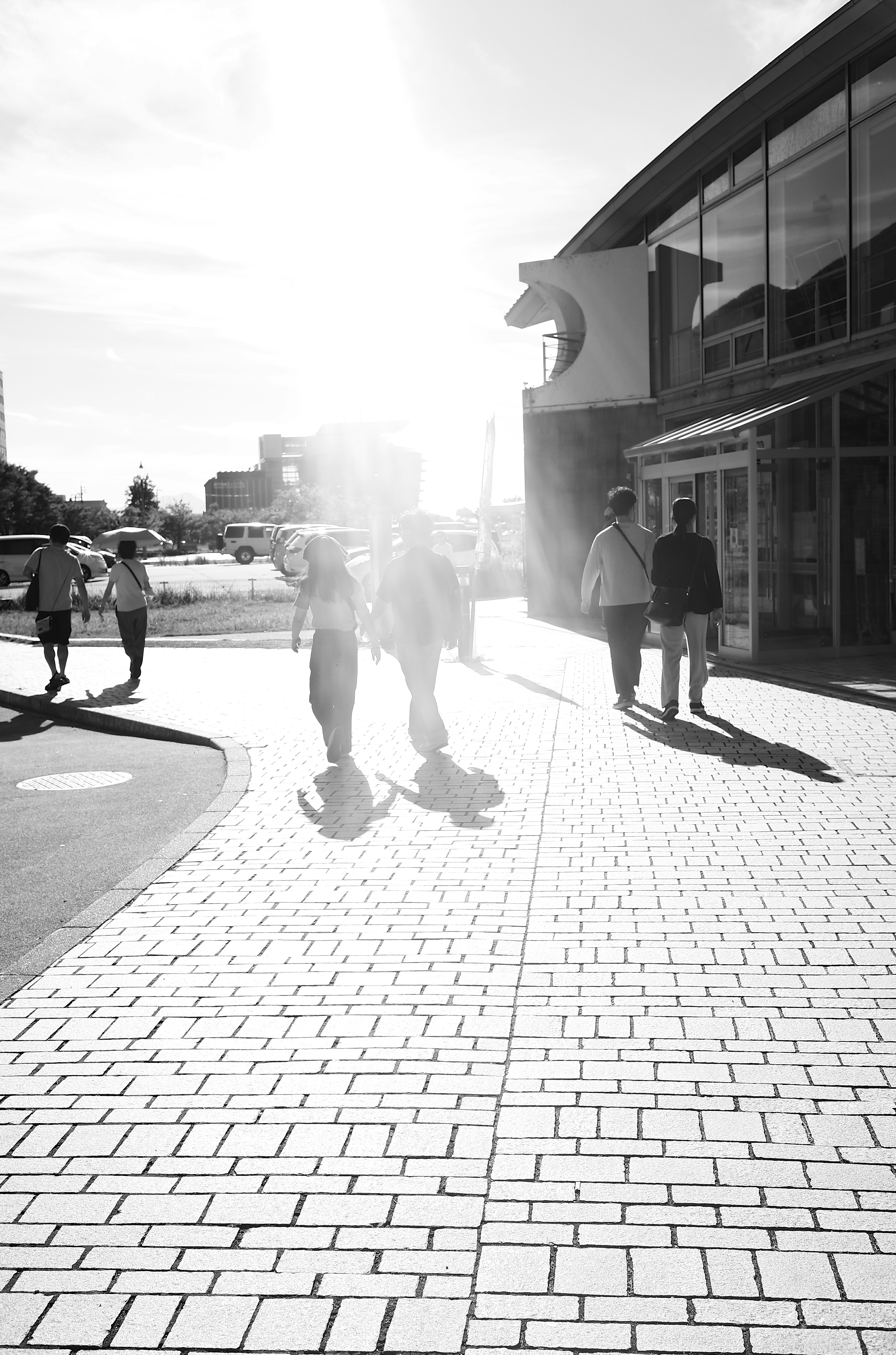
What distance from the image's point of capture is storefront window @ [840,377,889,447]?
15289 millimetres

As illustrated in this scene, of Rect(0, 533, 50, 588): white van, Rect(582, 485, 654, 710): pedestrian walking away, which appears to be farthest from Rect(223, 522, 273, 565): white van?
Rect(582, 485, 654, 710): pedestrian walking away

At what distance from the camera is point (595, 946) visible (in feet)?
16.7

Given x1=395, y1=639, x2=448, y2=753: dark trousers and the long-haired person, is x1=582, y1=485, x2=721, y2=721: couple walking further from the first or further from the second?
the long-haired person

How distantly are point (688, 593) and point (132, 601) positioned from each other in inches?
295

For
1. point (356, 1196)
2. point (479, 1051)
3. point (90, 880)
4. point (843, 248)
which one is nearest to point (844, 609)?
point (843, 248)

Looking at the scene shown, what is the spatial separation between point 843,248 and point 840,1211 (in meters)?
14.5

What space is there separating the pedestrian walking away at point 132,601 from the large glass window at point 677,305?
30.8ft

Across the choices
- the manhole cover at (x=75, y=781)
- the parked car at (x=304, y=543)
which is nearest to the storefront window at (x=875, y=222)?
the manhole cover at (x=75, y=781)

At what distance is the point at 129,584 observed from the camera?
51.7 ft

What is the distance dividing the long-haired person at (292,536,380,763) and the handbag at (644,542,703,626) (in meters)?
2.67

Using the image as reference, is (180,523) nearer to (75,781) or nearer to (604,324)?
(604,324)

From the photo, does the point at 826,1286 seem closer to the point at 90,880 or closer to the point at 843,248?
the point at 90,880

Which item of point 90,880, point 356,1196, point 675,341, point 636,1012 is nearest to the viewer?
point 356,1196

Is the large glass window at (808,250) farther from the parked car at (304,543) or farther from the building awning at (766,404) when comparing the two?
the parked car at (304,543)
